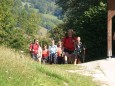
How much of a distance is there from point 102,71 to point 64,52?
13.2ft

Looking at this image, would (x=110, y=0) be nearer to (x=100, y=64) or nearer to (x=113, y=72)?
(x=100, y=64)

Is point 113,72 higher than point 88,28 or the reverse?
the reverse

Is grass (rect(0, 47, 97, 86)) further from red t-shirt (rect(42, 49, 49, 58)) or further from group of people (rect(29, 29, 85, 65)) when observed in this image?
red t-shirt (rect(42, 49, 49, 58))

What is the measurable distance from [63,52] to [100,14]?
653cm

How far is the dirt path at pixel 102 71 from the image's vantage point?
1312 cm

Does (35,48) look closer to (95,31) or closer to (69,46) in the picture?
(69,46)

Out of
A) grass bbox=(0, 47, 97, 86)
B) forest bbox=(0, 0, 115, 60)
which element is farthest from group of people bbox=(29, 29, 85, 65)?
A: grass bbox=(0, 47, 97, 86)

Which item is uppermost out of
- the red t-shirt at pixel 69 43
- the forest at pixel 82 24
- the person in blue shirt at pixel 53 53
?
the forest at pixel 82 24

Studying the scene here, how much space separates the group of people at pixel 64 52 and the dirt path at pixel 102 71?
1326 mm

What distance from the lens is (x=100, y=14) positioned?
82.1ft

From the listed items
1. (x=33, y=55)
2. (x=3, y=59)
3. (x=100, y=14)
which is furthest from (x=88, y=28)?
(x=3, y=59)

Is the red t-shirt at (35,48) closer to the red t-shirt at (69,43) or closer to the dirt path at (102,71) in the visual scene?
the red t-shirt at (69,43)

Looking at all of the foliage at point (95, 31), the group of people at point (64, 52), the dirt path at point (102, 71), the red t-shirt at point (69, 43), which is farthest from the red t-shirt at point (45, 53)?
the foliage at point (95, 31)

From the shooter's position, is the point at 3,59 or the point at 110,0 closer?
the point at 3,59
